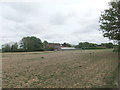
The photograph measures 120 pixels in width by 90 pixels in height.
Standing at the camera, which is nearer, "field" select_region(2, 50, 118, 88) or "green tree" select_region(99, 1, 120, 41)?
"field" select_region(2, 50, 118, 88)

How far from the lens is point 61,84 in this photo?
17.4 feet

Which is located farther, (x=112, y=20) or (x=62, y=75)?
(x=112, y=20)

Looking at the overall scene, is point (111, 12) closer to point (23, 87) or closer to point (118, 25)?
point (118, 25)

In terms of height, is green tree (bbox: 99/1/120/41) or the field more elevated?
green tree (bbox: 99/1/120/41)

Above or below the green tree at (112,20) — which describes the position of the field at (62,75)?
below

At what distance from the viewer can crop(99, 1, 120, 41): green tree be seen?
12.2 metres

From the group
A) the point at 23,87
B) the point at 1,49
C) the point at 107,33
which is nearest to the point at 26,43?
the point at 1,49

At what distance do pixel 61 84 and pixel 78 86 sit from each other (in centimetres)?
84

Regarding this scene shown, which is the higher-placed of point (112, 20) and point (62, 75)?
point (112, 20)

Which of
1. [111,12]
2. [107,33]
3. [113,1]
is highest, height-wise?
[113,1]

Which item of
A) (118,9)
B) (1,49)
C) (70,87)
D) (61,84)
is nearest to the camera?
(70,87)

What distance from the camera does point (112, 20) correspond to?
511 inches

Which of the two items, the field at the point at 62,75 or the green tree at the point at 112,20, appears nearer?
the field at the point at 62,75

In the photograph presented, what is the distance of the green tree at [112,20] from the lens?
1223 cm
